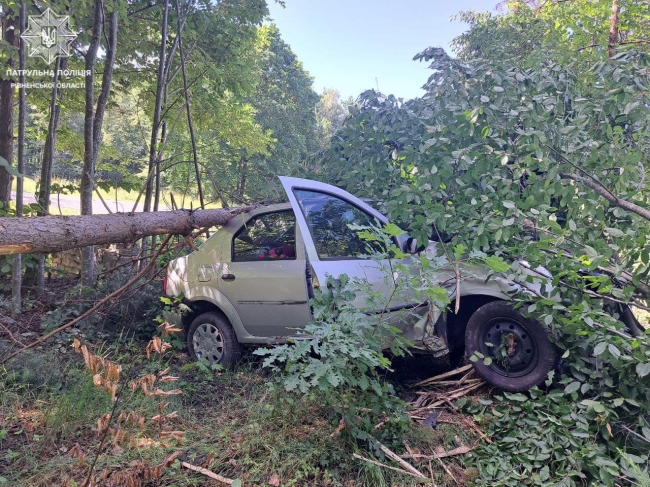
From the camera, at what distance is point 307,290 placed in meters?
3.50

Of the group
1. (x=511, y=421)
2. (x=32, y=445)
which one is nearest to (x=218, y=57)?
(x=32, y=445)

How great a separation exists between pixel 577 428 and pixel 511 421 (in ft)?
1.41

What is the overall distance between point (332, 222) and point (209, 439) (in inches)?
79.6

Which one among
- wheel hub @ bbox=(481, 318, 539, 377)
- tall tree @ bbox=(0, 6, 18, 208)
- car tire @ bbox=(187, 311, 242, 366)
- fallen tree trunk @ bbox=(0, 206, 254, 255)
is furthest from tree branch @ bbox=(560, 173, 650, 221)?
tall tree @ bbox=(0, 6, 18, 208)

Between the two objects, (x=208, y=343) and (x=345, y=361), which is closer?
(x=345, y=361)

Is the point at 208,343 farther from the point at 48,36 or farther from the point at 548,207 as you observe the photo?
the point at 48,36

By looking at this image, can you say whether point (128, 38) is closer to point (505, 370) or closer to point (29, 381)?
point (29, 381)

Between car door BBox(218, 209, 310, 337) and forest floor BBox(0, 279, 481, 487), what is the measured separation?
603 millimetres

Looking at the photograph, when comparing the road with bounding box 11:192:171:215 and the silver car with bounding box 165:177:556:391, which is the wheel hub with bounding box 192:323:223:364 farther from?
the road with bounding box 11:192:171:215

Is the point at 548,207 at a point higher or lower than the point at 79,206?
lower

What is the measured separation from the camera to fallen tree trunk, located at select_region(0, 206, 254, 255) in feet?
8.41

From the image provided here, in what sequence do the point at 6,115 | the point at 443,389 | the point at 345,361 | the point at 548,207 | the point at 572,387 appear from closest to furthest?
the point at 345,361, the point at 572,387, the point at 548,207, the point at 443,389, the point at 6,115

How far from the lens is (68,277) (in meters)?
7.78

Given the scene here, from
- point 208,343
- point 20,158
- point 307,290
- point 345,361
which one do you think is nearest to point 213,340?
point 208,343
